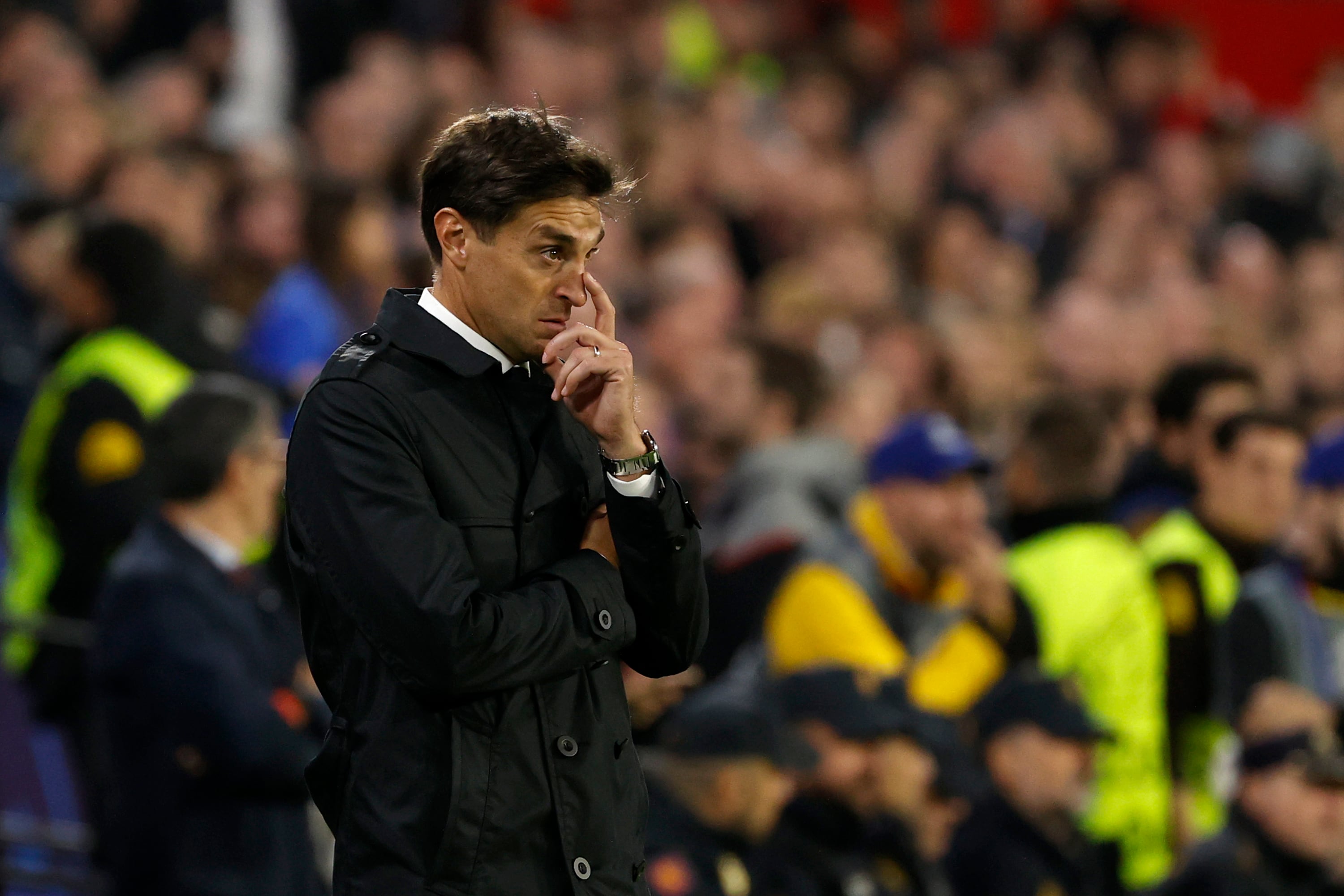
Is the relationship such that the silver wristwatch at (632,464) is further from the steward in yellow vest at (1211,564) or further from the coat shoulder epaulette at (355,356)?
the steward in yellow vest at (1211,564)

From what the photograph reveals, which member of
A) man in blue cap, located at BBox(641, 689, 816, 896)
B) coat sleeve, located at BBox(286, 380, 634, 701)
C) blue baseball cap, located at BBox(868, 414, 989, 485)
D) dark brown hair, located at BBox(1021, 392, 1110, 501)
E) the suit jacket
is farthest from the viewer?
dark brown hair, located at BBox(1021, 392, 1110, 501)

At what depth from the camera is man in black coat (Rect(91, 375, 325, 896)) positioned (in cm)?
439

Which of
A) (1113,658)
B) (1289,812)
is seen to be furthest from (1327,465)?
(1289,812)

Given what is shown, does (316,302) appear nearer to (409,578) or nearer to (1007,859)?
(1007,859)

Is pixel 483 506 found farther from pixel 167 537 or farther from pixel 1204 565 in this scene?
pixel 1204 565

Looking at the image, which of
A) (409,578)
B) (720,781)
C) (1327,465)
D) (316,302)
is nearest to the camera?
(409,578)

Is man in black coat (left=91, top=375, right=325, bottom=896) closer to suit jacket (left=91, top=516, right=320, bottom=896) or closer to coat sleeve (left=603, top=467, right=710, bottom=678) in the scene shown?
suit jacket (left=91, top=516, right=320, bottom=896)

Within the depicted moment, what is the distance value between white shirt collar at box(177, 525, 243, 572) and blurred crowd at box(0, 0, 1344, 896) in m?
0.03

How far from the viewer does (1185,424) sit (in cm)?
670

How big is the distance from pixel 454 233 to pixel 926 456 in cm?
350

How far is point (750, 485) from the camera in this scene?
6.18 meters

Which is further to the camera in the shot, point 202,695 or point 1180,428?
point 1180,428

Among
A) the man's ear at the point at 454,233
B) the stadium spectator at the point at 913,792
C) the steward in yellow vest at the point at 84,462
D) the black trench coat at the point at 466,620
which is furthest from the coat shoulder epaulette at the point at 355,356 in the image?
the steward in yellow vest at the point at 84,462

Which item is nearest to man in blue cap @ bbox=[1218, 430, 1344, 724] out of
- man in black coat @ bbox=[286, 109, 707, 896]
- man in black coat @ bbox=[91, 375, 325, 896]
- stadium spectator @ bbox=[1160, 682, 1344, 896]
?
stadium spectator @ bbox=[1160, 682, 1344, 896]
